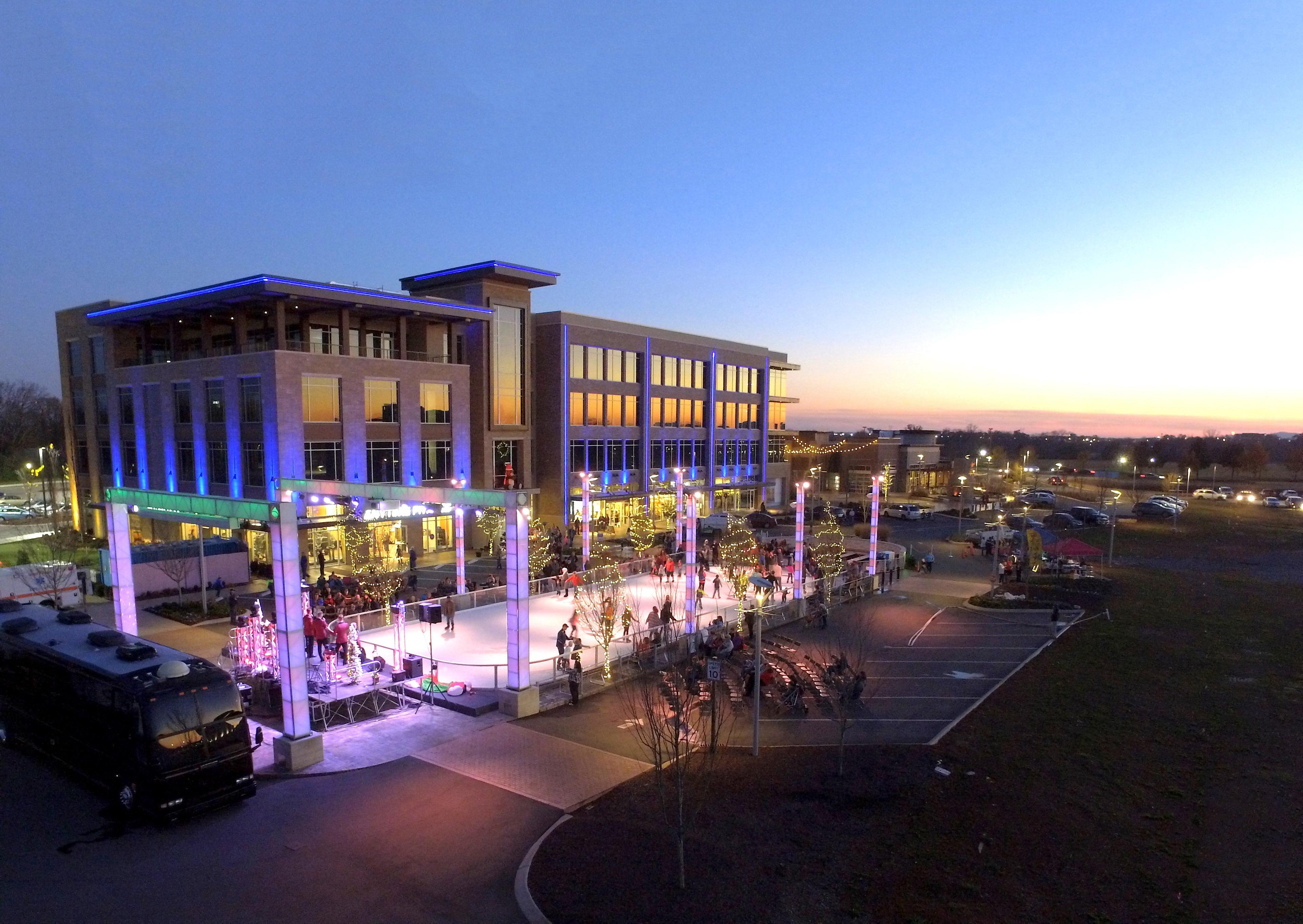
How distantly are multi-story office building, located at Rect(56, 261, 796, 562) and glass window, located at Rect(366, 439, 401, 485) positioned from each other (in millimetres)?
86

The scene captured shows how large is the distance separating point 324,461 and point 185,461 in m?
9.34

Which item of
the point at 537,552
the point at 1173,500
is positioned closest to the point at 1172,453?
the point at 1173,500

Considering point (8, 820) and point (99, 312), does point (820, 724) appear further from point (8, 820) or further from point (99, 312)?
point (99, 312)

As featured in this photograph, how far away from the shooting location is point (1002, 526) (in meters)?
44.1

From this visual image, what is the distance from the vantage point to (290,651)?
13766mm

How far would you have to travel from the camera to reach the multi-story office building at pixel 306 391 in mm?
34375

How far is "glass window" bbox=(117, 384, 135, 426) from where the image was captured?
136 ft

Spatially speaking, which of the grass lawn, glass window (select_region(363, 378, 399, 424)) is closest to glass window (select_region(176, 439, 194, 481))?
glass window (select_region(363, 378, 399, 424))

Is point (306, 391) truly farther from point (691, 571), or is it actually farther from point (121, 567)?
point (691, 571)

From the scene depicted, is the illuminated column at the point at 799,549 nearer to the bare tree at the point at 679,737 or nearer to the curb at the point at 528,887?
the bare tree at the point at 679,737

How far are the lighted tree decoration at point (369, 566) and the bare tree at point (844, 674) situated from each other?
1386cm

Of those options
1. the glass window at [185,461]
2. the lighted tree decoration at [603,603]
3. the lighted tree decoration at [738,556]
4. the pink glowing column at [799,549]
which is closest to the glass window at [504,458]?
the lighted tree decoration at [603,603]

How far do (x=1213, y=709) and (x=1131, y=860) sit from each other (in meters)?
9.32

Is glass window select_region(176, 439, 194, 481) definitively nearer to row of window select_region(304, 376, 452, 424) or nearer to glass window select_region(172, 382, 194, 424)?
glass window select_region(172, 382, 194, 424)
